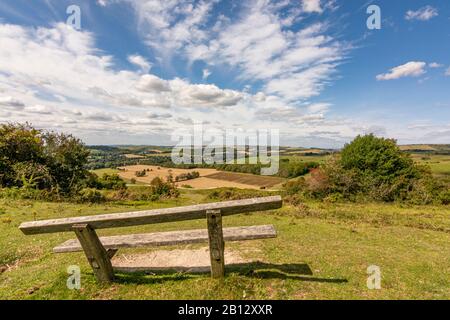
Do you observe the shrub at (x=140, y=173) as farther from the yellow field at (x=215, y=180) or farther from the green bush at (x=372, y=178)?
the green bush at (x=372, y=178)

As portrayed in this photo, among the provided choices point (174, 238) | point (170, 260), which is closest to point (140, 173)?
point (170, 260)

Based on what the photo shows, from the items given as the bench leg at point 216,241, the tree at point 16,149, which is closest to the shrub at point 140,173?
the tree at point 16,149

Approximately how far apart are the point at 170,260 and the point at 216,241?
8.54ft

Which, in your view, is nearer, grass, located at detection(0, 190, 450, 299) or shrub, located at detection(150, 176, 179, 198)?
grass, located at detection(0, 190, 450, 299)

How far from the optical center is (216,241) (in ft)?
13.4

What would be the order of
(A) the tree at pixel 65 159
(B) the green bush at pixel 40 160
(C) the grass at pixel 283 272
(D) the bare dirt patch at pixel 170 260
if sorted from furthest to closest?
1. (A) the tree at pixel 65 159
2. (B) the green bush at pixel 40 160
3. (D) the bare dirt patch at pixel 170 260
4. (C) the grass at pixel 283 272

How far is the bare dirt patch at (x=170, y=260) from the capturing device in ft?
17.6

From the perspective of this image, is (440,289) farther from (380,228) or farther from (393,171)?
(393,171)

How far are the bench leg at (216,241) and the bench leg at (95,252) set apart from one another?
1.89m

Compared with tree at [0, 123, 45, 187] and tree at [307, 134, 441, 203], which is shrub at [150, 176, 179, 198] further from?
tree at [307, 134, 441, 203]

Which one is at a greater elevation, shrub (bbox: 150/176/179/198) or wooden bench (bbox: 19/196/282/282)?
wooden bench (bbox: 19/196/282/282)

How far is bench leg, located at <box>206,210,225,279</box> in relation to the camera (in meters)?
3.89

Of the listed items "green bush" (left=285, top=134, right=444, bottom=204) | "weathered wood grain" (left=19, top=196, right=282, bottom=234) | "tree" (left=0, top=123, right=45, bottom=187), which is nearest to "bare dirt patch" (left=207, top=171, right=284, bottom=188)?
"green bush" (left=285, top=134, right=444, bottom=204)
